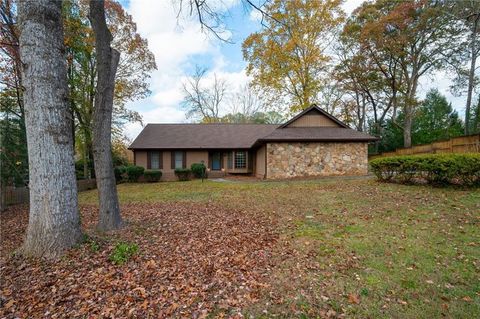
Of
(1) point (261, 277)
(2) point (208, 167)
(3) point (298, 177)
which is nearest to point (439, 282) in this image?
(1) point (261, 277)

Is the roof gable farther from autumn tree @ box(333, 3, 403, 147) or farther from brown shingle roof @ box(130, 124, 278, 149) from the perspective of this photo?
autumn tree @ box(333, 3, 403, 147)

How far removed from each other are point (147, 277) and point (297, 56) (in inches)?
976

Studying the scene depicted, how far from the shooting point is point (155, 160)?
19.9 metres

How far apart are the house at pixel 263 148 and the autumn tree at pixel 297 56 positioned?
4724mm

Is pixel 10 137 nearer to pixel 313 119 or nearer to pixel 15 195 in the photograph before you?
pixel 15 195

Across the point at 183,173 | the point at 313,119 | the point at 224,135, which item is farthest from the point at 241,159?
the point at 313,119

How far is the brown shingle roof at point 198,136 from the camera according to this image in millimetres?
19969

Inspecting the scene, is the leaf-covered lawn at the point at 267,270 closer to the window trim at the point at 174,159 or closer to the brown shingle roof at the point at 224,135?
the brown shingle roof at the point at 224,135

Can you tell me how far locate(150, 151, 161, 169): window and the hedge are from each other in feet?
52.8

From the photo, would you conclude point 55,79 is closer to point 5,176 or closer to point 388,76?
point 5,176

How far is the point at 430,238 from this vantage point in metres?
4.58

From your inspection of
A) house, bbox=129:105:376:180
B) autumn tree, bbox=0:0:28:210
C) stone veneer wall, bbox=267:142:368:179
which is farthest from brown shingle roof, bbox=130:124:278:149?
autumn tree, bbox=0:0:28:210

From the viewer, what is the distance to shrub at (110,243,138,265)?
12.1 feet

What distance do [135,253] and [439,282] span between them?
15.0 ft
